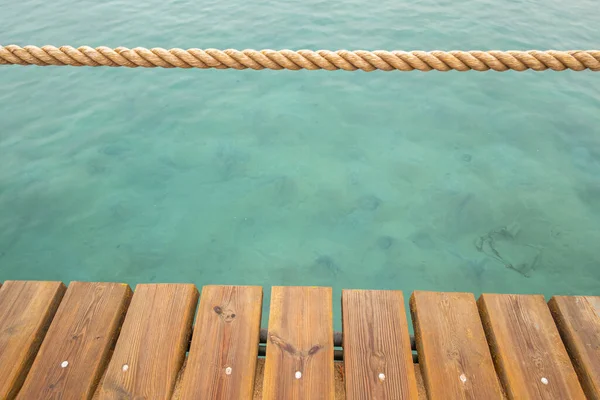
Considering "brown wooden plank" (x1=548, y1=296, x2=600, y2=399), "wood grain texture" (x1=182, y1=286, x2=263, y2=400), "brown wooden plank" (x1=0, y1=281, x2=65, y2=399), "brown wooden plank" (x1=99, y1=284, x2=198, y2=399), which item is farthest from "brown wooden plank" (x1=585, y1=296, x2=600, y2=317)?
"brown wooden plank" (x1=0, y1=281, x2=65, y2=399)

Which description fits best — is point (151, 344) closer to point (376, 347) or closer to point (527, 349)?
point (376, 347)

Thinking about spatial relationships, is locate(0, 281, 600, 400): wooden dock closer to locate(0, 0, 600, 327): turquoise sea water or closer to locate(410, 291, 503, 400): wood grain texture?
locate(410, 291, 503, 400): wood grain texture

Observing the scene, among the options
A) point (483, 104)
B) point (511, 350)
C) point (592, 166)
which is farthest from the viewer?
point (483, 104)

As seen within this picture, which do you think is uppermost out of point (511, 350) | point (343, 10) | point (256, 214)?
point (511, 350)

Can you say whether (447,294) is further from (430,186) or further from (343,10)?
(343,10)

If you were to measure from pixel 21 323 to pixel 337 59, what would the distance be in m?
1.60

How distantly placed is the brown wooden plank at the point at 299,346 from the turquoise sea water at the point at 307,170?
67.3 inches

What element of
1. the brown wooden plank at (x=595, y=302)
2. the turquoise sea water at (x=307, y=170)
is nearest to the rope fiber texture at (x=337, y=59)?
the brown wooden plank at (x=595, y=302)

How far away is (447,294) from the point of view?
4.74 ft

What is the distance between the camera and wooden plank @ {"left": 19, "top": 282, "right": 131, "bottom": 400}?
1.20m


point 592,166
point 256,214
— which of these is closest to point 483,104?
point 592,166

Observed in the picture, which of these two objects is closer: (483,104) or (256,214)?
(256,214)

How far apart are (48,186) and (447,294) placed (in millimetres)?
3667

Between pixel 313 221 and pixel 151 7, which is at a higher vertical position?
pixel 151 7
